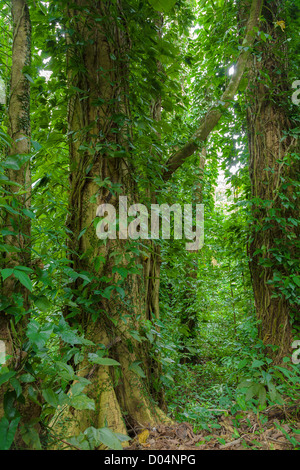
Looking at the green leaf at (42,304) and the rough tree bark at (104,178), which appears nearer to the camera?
the green leaf at (42,304)

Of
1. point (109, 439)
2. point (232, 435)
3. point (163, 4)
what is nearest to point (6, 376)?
point (109, 439)

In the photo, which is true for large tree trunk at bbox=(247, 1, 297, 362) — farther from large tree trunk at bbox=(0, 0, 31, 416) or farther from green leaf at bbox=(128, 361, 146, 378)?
large tree trunk at bbox=(0, 0, 31, 416)

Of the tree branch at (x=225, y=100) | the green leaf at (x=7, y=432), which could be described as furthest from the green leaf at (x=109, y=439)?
the tree branch at (x=225, y=100)

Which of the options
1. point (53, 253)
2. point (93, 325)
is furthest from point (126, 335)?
point (53, 253)

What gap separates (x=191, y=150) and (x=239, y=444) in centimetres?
213

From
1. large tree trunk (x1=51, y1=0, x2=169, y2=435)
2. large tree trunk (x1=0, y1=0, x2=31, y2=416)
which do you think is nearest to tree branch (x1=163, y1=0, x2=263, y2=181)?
large tree trunk (x1=51, y1=0, x2=169, y2=435)

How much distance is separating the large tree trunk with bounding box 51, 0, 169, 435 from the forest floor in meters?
0.12

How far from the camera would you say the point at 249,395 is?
5.31 feet

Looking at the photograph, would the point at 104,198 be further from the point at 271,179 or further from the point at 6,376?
the point at 271,179

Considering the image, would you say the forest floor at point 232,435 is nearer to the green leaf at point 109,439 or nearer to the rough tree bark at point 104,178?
the rough tree bark at point 104,178

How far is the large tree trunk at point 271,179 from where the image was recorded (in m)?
2.53

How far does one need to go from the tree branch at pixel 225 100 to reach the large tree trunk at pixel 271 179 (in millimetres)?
211

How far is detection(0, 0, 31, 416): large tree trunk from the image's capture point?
3.59ft
